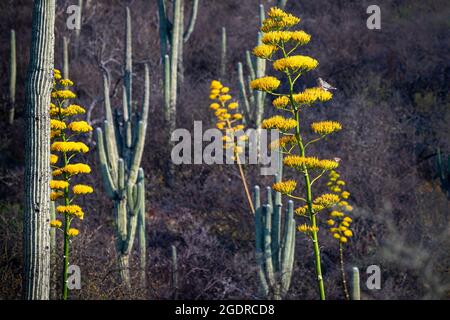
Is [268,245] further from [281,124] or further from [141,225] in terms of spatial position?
[281,124]

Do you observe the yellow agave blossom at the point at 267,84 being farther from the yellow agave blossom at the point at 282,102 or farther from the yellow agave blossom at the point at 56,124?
the yellow agave blossom at the point at 56,124

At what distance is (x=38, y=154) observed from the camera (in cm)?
598

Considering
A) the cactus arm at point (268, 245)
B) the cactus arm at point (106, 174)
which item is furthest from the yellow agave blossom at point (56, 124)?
the cactus arm at point (268, 245)

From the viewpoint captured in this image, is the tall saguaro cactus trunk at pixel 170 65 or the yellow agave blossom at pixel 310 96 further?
the tall saguaro cactus trunk at pixel 170 65

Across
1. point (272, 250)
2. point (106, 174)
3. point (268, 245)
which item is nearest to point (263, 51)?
point (268, 245)

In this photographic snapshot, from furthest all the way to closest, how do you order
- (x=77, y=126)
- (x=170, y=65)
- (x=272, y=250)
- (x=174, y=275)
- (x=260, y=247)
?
(x=170, y=65) < (x=174, y=275) < (x=272, y=250) < (x=260, y=247) < (x=77, y=126)

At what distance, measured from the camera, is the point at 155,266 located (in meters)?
9.95

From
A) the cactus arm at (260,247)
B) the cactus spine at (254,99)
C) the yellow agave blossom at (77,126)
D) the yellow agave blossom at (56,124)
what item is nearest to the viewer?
the yellow agave blossom at (56,124)

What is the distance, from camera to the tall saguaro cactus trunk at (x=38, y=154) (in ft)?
19.7

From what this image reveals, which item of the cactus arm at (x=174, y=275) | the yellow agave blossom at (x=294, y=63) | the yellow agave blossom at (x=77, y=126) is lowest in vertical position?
the cactus arm at (x=174, y=275)
